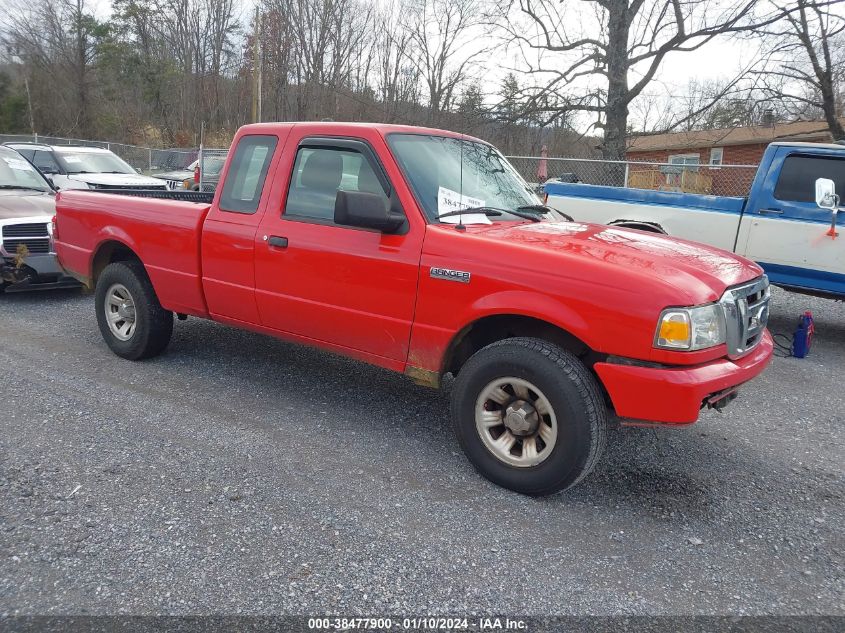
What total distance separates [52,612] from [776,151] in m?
7.75

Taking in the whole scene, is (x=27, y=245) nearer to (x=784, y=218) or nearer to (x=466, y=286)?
(x=466, y=286)

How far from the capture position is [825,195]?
6.44m

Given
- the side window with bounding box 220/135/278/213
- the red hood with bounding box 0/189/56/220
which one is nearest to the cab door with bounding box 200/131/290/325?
the side window with bounding box 220/135/278/213

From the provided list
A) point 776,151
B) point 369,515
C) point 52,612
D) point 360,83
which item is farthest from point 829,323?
point 360,83

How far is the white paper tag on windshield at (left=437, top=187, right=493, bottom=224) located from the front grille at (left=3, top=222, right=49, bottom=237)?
552 centimetres

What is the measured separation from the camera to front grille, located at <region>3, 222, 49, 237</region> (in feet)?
23.0

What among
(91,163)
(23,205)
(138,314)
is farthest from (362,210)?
(91,163)

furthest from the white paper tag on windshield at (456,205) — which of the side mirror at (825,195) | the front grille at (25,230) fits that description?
the front grille at (25,230)

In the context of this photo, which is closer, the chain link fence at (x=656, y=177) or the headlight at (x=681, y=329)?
the headlight at (x=681, y=329)

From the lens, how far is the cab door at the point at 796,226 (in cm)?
679

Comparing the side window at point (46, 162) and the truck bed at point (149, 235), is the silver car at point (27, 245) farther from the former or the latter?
the side window at point (46, 162)

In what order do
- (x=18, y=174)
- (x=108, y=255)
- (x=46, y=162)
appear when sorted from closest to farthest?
1. (x=108, y=255)
2. (x=18, y=174)
3. (x=46, y=162)

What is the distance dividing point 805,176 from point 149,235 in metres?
6.73

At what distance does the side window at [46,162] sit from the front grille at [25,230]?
223 inches
